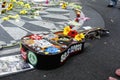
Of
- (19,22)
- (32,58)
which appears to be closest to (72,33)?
(32,58)

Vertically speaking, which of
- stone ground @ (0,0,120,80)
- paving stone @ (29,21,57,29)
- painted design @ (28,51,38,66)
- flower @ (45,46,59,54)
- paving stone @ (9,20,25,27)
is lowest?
Answer: stone ground @ (0,0,120,80)

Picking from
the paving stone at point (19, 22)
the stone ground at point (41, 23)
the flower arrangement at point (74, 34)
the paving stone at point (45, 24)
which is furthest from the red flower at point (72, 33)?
the paving stone at point (19, 22)

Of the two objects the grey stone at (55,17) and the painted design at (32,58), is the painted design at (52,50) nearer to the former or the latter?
the painted design at (32,58)

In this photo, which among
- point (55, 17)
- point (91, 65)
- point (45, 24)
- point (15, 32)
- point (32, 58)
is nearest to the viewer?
point (32, 58)

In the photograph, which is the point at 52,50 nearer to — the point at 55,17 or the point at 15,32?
the point at 15,32

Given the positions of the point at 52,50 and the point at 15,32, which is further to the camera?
the point at 15,32

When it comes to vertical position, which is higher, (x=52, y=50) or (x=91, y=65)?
(x=52, y=50)

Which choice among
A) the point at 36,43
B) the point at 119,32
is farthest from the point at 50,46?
the point at 119,32

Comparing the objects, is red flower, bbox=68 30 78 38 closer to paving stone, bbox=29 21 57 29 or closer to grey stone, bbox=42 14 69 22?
paving stone, bbox=29 21 57 29

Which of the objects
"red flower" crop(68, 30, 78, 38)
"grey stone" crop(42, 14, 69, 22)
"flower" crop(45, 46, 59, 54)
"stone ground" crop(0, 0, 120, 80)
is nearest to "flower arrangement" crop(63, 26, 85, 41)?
"red flower" crop(68, 30, 78, 38)

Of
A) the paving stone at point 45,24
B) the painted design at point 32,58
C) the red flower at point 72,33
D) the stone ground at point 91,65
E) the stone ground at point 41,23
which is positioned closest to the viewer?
the stone ground at point 91,65

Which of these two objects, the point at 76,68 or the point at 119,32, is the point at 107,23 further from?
the point at 76,68

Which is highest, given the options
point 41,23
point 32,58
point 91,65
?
point 41,23

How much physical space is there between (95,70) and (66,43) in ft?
2.40
